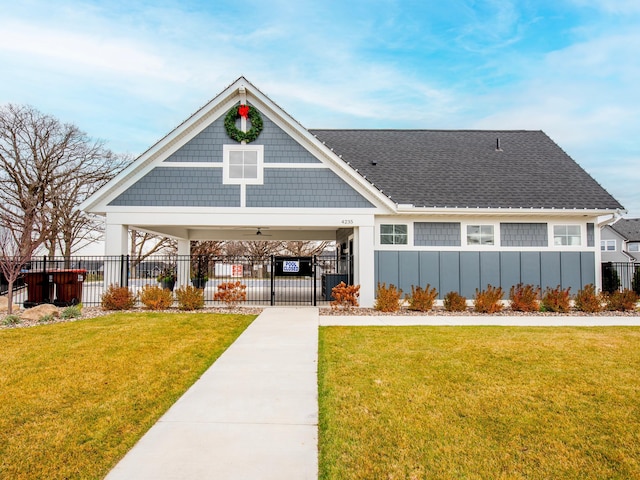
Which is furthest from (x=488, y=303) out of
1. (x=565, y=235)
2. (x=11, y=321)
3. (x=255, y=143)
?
(x=11, y=321)

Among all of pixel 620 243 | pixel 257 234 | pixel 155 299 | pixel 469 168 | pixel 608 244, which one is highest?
pixel 469 168

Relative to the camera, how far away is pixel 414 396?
4992 mm

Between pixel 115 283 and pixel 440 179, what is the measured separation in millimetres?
12870

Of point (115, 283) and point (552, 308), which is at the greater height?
point (115, 283)

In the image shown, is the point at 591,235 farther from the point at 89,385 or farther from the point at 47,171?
the point at 47,171

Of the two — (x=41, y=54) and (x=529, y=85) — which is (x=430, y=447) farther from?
(x=529, y=85)

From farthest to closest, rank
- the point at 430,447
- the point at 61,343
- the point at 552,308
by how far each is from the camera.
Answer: the point at 552,308
the point at 61,343
the point at 430,447

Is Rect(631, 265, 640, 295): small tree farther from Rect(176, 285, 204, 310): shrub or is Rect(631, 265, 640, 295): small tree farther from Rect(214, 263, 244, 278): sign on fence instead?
Rect(214, 263, 244, 278): sign on fence

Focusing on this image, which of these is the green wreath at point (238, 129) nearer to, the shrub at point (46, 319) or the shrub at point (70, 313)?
the shrub at point (70, 313)

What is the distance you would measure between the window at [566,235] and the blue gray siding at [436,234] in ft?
12.7

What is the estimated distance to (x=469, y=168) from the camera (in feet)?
54.1

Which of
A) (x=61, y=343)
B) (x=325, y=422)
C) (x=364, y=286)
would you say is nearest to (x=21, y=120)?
(x=61, y=343)

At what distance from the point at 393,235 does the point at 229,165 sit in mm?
6520

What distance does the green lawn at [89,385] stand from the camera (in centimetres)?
354
